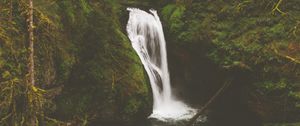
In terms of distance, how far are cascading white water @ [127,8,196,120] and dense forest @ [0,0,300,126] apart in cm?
33

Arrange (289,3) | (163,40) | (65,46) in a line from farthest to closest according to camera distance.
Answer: (163,40) < (289,3) < (65,46)

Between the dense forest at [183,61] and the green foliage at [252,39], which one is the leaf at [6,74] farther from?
the green foliage at [252,39]

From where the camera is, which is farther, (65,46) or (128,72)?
(128,72)

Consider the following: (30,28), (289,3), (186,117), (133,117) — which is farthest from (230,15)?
(30,28)

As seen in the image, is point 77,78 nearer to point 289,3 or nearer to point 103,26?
point 103,26

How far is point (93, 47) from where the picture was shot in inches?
422

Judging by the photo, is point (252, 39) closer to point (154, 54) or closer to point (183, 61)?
point (183, 61)

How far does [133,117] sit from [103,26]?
2.56 meters

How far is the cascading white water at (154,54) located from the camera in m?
13.1

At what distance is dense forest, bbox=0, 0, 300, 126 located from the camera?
30.2 feet

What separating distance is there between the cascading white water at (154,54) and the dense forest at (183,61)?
330mm

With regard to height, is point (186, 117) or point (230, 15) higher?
point (230, 15)

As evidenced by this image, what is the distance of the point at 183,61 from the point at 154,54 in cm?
100

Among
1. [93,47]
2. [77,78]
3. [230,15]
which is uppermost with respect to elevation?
[230,15]
